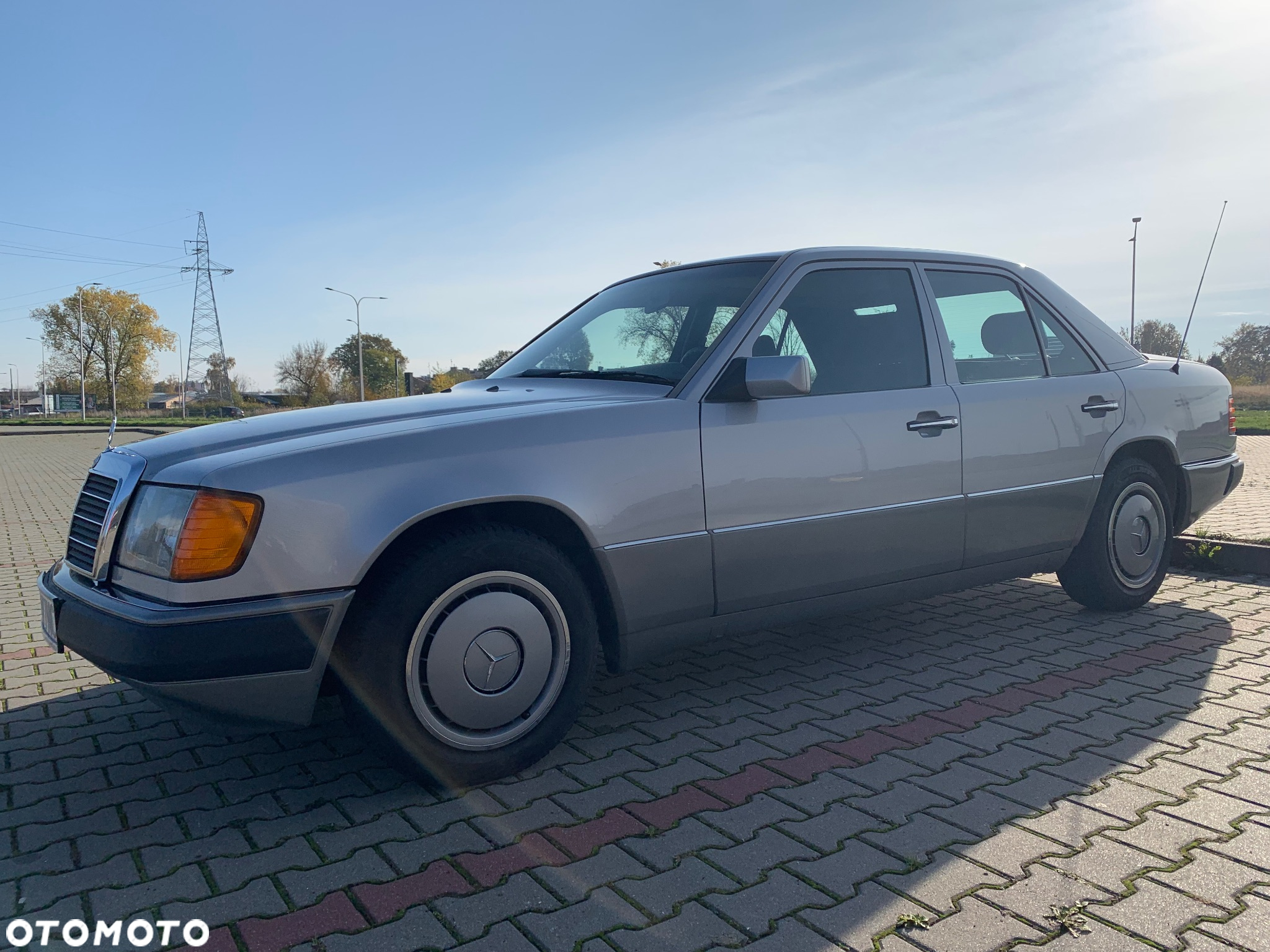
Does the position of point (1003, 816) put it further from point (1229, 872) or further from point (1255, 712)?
point (1255, 712)

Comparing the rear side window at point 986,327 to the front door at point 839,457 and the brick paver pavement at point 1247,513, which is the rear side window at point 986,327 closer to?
the front door at point 839,457

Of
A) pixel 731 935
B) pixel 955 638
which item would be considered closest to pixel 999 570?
pixel 955 638

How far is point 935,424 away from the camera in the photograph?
12.5ft

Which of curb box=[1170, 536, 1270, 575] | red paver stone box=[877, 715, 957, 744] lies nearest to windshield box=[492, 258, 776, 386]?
red paver stone box=[877, 715, 957, 744]

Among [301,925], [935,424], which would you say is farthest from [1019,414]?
[301,925]

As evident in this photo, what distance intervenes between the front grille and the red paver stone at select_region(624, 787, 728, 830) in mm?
1822

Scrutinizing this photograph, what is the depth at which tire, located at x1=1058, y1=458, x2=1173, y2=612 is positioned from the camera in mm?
4633

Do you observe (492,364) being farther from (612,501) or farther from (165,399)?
(165,399)

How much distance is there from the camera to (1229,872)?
2.32 metres

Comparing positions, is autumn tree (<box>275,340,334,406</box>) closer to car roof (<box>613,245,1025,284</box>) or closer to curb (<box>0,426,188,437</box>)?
curb (<box>0,426,188,437</box>)

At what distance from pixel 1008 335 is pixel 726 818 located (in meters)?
2.83

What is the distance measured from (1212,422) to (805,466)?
10.1 ft

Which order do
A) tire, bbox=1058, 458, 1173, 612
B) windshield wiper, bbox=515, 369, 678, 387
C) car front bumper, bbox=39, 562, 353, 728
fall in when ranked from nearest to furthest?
car front bumper, bbox=39, 562, 353, 728 < windshield wiper, bbox=515, 369, 678, 387 < tire, bbox=1058, 458, 1173, 612

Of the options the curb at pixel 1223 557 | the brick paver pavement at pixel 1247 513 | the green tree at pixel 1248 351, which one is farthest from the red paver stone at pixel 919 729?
the green tree at pixel 1248 351
